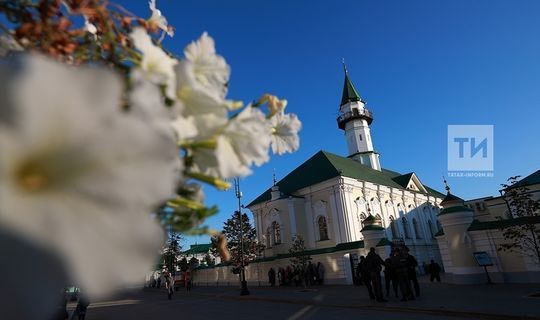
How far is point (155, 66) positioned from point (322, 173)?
97.8 ft

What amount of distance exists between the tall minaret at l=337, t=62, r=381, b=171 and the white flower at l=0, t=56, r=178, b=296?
3885cm

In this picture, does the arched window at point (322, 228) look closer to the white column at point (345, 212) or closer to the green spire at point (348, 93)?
the white column at point (345, 212)

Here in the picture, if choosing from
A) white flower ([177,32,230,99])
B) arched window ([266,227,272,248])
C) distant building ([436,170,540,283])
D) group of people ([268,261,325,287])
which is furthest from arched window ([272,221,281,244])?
white flower ([177,32,230,99])

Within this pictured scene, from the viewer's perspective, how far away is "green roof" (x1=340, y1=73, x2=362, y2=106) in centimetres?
4038

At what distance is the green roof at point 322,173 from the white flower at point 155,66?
27.7 metres

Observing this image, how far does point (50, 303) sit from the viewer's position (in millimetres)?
429

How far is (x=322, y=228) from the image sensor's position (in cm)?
2880

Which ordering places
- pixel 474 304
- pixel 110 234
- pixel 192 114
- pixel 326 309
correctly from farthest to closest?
pixel 326 309
pixel 474 304
pixel 192 114
pixel 110 234

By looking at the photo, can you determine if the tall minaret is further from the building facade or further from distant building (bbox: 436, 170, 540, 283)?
distant building (bbox: 436, 170, 540, 283)

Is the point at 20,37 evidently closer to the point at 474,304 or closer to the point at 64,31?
the point at 64,31

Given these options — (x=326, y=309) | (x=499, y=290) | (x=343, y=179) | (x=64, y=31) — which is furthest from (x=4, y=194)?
(x=343, y=179)

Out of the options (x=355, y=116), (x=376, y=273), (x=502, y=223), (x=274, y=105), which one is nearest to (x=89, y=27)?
(x=274, y=105)

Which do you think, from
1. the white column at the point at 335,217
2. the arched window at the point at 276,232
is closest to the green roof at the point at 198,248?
the arched window at the point at 276,232

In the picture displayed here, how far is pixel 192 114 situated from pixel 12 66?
1.03 feet
